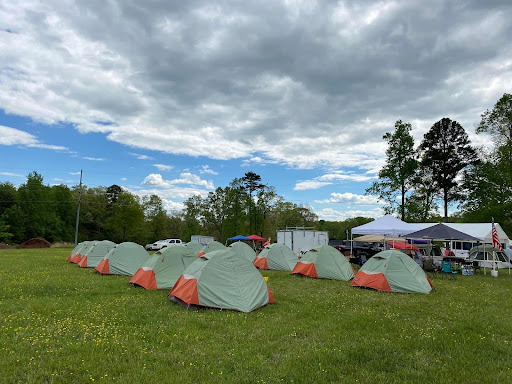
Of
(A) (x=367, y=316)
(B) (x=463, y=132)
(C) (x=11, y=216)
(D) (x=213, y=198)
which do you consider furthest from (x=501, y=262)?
(C) (x=11, y=216)

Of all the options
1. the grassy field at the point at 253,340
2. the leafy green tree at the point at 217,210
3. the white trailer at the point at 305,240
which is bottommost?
the grassy field at the point at 253,340

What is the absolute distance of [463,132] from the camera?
32.5 meters

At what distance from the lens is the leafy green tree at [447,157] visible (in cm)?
3228

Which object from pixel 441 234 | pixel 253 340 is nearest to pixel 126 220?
pixel 441 234

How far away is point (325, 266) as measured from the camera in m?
→ 14.8

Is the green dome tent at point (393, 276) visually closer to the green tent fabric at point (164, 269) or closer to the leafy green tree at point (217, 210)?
the green tent fabric at point (164, 269)

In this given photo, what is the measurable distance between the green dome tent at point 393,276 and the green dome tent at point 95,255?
1256cm

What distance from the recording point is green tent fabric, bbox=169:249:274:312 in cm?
832

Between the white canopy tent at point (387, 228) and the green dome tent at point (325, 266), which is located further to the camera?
the white canopy tent at point (387, 228)

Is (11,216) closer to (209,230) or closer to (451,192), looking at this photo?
(209,230)

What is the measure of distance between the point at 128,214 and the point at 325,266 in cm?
4938

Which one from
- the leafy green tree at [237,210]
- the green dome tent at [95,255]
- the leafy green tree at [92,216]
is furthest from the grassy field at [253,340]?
the leafy green tree at [92,216]

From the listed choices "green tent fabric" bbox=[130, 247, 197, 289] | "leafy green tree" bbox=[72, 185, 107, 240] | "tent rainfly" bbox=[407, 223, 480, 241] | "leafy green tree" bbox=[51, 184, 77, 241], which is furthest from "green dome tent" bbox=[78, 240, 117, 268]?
"leafy green tree" bbox=[72, 185, 107, 240]

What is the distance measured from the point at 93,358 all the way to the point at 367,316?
19.7 ft
